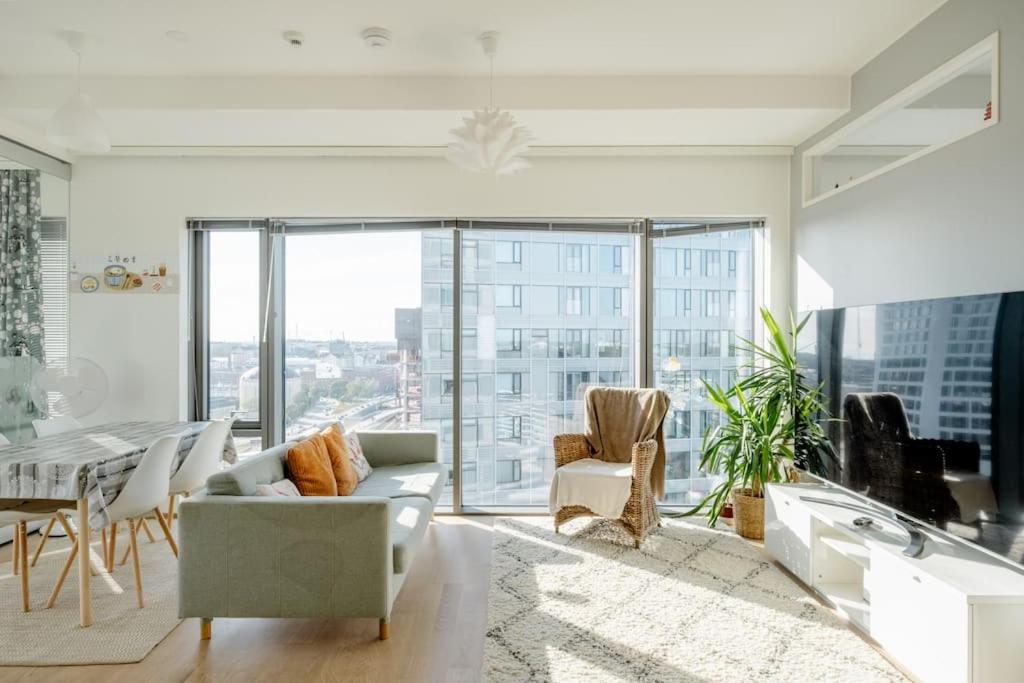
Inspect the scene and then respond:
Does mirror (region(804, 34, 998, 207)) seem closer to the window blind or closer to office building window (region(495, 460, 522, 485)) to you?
office building window (region(495, 460, 522, 485))

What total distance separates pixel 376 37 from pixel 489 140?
83cm

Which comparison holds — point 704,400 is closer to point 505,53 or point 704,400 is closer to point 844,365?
point 844,365

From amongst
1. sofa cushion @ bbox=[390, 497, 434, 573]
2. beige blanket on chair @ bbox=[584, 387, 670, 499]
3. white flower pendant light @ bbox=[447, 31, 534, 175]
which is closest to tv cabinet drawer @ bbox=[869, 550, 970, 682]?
beige blanket on chair @ bbox=[584, 387, 670, 499]

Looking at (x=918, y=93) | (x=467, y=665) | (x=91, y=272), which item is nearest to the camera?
(x=467, y=665)

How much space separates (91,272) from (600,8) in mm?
3954

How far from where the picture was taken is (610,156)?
428 cm

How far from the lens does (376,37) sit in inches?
116

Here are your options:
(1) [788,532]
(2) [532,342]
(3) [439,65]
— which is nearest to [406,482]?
(2) [532,342]

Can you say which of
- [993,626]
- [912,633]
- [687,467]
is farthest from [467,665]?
[687,467]

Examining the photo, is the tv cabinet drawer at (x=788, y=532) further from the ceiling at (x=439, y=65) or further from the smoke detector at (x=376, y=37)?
the smoke detector at (x=376, y=37)

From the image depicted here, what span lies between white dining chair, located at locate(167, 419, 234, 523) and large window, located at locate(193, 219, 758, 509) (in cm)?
88

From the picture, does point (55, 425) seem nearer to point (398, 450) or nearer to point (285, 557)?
point (398, 450)

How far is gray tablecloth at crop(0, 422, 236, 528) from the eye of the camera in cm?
258

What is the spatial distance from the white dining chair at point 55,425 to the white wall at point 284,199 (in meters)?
0.54
